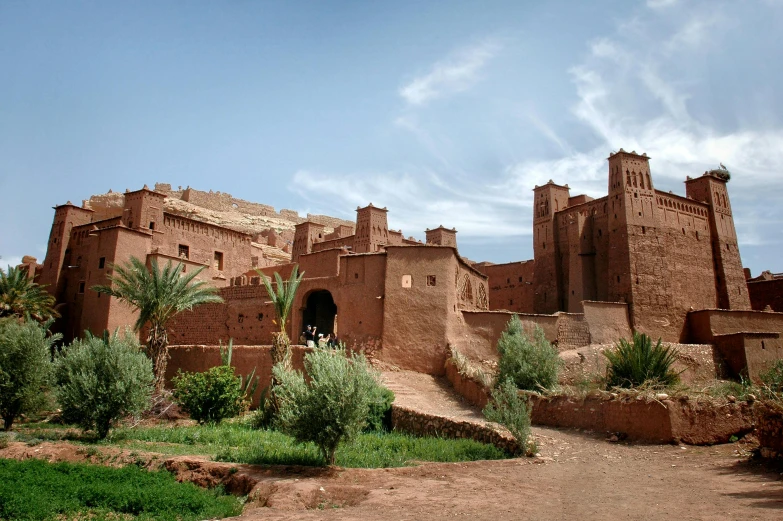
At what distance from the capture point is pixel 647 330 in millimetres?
27984

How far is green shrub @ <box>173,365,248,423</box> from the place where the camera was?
18.3m

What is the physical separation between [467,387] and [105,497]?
12.0 meters

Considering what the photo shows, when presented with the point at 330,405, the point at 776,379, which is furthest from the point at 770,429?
the point at 330,405

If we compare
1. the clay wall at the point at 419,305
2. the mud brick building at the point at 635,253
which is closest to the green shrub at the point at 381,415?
the clay wall at the point at 419,305

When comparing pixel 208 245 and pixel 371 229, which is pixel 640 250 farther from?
pixel 208 245

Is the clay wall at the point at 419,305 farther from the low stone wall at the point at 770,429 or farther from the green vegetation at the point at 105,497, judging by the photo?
the low stone wall at the point at 770,429

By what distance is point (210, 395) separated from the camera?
60.2ft

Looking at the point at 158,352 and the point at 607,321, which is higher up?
the point at 607,321

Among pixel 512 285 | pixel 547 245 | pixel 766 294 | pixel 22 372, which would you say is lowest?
pixel 22 372

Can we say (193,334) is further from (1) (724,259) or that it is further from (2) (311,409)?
(1) (724,259)

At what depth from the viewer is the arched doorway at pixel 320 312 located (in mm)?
26672

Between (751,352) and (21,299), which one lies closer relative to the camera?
(751,352)

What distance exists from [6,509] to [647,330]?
84.3 ft

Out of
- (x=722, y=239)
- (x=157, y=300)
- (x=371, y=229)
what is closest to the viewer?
(x=157, y=300)
